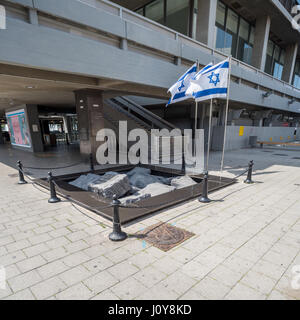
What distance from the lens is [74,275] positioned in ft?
8.56

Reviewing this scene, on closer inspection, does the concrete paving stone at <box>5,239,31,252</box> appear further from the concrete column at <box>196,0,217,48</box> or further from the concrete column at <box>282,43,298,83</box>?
the concrete column at <box>282,43,298,83</box>

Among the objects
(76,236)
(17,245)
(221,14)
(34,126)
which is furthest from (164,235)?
(221,14)

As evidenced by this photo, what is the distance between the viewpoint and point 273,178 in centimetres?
776

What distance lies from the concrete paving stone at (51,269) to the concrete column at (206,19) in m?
13.7

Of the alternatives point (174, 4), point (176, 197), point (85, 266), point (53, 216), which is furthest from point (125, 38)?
point (174, 4)

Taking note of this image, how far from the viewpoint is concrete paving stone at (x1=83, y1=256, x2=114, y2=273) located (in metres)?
2.73

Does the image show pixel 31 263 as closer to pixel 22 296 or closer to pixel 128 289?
pixel 22 296

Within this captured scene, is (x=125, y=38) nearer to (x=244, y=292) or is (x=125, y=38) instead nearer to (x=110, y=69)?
(x=110, y=69)

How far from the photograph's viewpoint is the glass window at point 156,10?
52.1 feet

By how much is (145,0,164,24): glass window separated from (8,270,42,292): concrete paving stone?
1905 cm

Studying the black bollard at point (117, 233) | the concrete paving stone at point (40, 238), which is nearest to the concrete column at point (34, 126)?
the concrete paving stone at point (40, 238)

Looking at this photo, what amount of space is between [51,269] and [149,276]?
56.3 inches

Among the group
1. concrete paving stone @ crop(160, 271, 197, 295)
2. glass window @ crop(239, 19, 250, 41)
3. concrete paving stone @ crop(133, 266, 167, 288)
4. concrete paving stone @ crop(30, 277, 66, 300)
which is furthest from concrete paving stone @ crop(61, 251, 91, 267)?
glass window @ crop(239, 19, 250, 41)

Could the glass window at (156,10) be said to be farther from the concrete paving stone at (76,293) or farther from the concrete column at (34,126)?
the concrete paving stone at (76,293)
